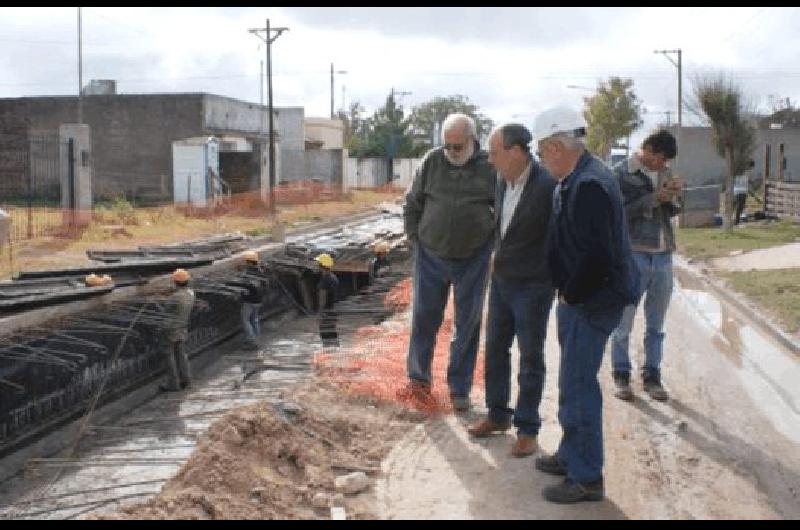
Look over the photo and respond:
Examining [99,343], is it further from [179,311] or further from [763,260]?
[763,260]

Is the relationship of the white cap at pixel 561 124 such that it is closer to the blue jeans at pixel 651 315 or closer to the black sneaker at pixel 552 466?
the black sneaker at pixel 552 466

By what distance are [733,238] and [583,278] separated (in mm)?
20636

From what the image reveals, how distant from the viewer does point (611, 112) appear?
61625 mm

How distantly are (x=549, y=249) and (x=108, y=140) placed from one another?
38.1 m

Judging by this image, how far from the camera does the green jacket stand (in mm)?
6594

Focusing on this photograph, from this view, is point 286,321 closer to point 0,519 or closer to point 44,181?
point 0,519

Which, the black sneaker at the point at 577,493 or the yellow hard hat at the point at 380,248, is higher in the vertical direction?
the yellow hard hat at the point at 380,248

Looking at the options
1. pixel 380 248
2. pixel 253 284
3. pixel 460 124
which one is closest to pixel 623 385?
pixel 460 124

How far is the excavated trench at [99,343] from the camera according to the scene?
7594mm

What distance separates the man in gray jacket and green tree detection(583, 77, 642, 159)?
5576 centimetres

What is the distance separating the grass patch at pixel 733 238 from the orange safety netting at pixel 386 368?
11.5 meters

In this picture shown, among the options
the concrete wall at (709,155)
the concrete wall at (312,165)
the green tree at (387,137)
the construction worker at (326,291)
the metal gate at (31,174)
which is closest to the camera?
the construction worker at (326,291)

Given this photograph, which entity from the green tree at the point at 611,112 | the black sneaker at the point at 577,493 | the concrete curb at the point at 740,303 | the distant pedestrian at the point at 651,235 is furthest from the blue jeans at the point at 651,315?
the green tree at the point at 611,112

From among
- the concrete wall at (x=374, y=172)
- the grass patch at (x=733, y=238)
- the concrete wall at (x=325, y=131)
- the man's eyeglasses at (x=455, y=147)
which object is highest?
the concrete wall at (x=325, y=131)
